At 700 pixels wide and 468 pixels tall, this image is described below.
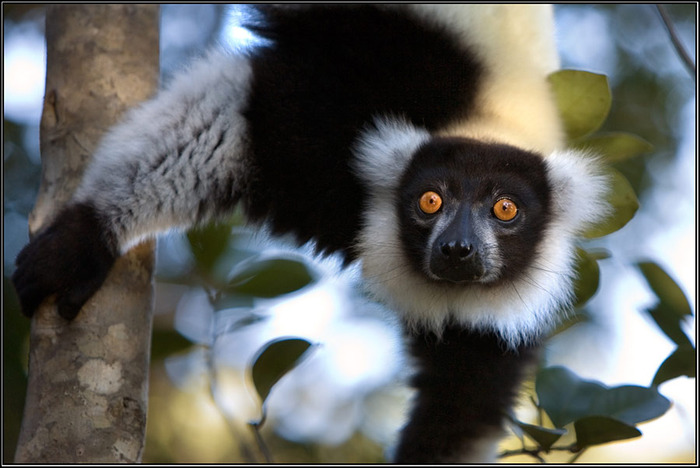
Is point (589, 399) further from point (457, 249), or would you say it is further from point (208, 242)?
point (208, 242)

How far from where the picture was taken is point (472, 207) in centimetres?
262

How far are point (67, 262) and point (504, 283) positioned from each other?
153 cm

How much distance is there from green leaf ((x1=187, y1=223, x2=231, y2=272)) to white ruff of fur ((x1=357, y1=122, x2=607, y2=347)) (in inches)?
20.2

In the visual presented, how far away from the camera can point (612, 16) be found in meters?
5.46

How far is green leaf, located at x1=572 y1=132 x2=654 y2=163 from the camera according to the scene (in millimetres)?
2633

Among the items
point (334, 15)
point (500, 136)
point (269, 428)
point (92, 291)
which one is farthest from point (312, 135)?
point (269, 428)

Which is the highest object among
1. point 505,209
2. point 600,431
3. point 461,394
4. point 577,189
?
point 577,189

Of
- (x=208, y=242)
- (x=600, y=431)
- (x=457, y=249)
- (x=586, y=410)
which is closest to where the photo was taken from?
(x=600, y=431)

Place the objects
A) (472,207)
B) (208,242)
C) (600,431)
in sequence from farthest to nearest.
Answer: (208,242) → (472,207) → (600,431)

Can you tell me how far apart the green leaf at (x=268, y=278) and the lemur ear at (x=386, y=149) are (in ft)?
1.39

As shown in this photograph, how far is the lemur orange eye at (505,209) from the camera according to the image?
2.66 m

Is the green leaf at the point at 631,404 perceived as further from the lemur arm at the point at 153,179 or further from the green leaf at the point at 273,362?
the lemur arm at the point at 153,179

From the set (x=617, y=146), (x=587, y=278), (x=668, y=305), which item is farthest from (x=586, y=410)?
(x=617, y=146)

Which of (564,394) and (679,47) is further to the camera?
(564,394)
